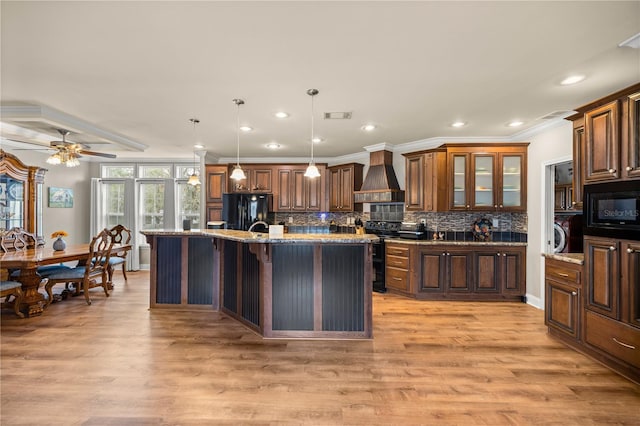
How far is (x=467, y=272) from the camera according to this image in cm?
466

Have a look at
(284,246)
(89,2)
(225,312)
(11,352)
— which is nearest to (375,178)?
(284,246)

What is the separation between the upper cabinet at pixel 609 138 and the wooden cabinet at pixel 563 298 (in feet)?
2.18

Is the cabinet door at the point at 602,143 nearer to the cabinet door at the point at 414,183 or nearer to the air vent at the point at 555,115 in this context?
the air vent at the point at 555,115

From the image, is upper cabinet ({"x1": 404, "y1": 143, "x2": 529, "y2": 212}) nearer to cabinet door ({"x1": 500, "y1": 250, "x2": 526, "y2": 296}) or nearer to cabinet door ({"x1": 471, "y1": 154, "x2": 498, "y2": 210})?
cabinet door ({"x1": 471, "y1": 154, "x2": 498, "y2": 210})

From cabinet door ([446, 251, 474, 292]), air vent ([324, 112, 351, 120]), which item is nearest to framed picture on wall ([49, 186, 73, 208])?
air vent ([324, 112, 351, 120])

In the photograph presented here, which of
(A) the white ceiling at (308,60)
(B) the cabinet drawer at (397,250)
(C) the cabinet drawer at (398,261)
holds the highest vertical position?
(A) the white ceiling at (308,60)

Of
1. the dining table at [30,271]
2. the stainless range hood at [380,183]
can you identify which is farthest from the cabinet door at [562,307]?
the dining table at [30,271]

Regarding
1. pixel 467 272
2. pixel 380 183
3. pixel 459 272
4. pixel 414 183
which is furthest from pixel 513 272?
pixel 380 183

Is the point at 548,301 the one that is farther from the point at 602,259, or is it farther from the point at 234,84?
the point at 234,84

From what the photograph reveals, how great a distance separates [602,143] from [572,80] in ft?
2.10

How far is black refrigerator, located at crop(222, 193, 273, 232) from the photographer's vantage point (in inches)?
244

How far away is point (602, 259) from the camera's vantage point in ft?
8.78

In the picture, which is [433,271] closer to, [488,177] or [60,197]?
[488,177]

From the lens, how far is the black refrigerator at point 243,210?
20.3ft
